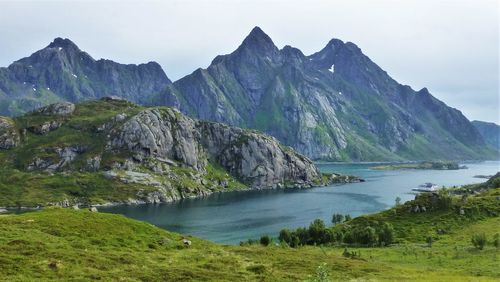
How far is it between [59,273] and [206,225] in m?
147

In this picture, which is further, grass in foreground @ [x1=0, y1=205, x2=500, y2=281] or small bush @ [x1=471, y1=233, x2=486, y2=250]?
small bush @ [x1=471, y1=233, x2=486, y2=250]

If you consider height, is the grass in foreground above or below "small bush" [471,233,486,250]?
above

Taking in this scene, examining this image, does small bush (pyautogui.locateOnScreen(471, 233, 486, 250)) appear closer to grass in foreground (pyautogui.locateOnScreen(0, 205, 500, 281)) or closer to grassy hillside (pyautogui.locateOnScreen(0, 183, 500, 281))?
grassy hillside (pyautogui.locateOnScreen(0, 183, 500, 281))

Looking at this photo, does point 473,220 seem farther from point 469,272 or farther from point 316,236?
point 469,272

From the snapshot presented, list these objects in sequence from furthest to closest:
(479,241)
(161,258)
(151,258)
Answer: (479,241) < (161,258) < (151,258)

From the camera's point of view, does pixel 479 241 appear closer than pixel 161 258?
No

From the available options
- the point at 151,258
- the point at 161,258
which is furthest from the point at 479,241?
the point at 151,258

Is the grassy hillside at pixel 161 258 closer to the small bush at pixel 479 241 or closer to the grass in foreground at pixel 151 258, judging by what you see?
the grass in foreground at pixel 151 258

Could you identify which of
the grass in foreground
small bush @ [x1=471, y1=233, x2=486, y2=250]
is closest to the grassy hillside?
the grass in foreground

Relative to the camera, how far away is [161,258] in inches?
2726

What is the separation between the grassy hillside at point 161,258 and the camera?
5547 centimetres

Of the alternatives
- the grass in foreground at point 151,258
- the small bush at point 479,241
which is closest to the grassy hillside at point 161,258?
the grass in foreground at point 151,258

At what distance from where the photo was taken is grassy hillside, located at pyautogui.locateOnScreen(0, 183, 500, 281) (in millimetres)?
55469

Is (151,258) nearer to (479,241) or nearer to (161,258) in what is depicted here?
(161,258)
